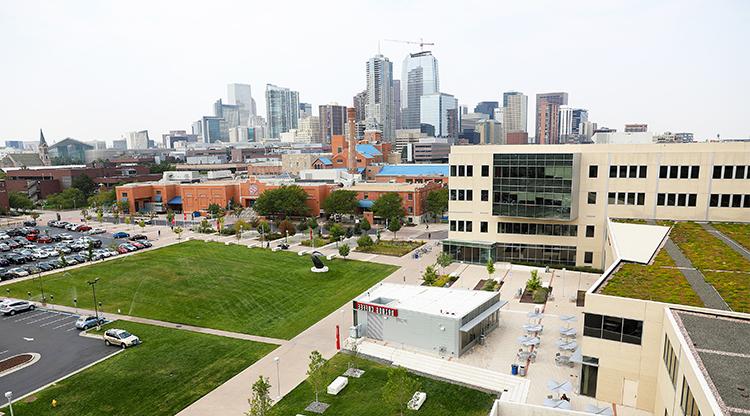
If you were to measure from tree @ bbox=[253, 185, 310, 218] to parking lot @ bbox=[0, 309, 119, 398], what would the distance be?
4001cm

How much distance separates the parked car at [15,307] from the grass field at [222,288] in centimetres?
231

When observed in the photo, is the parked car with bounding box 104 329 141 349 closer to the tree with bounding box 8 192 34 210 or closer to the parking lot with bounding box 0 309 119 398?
the parking lot with bounding box 0 309 119 398

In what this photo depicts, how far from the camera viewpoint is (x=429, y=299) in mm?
32312

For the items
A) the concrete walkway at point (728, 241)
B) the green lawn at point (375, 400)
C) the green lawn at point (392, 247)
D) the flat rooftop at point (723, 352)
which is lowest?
the green lawn at point (375, 400)

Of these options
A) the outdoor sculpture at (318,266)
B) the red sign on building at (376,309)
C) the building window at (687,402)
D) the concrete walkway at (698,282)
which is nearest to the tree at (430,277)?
the outdoor sculpture at (318,266)

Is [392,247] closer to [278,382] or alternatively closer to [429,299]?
[429,299]

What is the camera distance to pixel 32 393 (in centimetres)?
2491

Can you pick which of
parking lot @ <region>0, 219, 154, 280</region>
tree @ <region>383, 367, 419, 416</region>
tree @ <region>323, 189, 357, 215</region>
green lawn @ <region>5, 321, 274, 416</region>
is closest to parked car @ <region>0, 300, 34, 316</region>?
parking lot @ <region>0, 219, 154, 280</region>

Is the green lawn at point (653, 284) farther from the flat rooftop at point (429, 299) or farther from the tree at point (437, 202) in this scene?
the tree at point (437, 202)

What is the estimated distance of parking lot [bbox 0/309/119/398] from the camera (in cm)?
2664

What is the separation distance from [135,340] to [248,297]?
10648 millimetres

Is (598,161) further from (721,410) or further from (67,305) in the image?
(67,305)

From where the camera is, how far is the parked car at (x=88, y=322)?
33.8 m

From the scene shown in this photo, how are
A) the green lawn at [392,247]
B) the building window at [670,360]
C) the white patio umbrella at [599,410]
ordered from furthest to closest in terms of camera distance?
the green lawn at [392,247] → the white patio umbrella at [599,410] → the building window at [670,360]
